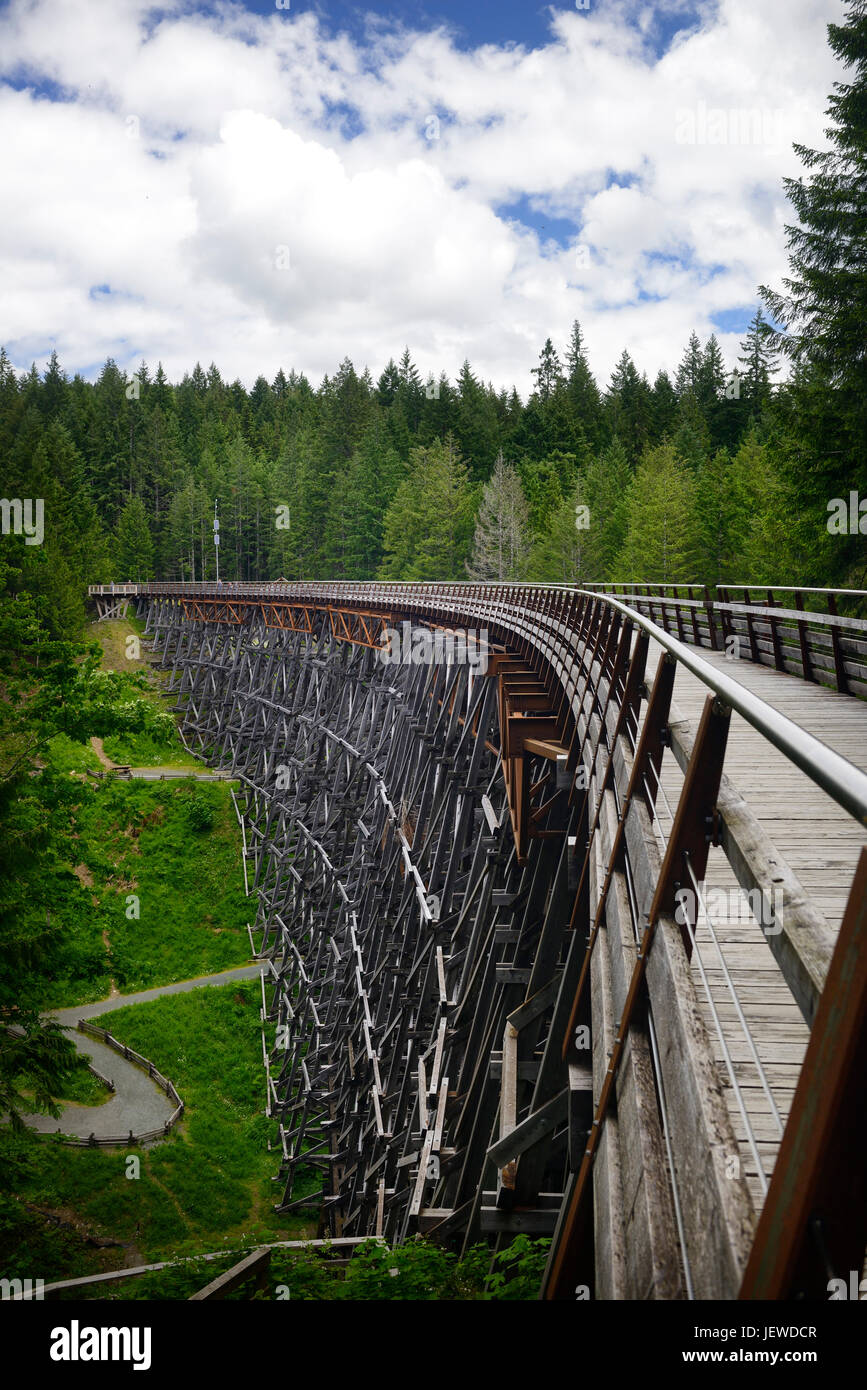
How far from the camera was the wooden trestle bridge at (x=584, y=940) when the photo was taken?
155 cm

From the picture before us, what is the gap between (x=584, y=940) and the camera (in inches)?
261

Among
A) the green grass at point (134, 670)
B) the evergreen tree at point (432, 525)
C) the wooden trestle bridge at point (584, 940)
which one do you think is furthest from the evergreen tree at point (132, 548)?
the wooden trestle bridge at point (584, 940)

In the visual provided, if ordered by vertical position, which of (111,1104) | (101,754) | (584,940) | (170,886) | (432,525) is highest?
(432,525)

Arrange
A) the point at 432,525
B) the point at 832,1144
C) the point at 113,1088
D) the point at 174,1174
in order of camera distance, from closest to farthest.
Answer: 1. the point at 832,1144
2. the point at 174,1174
3. the point at 113,1088
4. the point at 432,525

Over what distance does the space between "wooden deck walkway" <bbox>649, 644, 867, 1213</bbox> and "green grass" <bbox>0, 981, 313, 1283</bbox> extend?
23.0ft

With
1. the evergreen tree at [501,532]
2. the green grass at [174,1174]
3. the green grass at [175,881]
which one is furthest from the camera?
the evergreen tree at [501,532]

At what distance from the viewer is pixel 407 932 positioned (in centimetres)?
1480

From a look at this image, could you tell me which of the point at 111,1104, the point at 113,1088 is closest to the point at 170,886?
the point at 113,1088

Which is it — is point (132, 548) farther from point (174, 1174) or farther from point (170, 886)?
point (174, 1174)

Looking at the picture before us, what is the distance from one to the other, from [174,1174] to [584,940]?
13071 mm

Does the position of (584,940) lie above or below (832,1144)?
below

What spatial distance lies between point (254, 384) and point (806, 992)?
11965 cm

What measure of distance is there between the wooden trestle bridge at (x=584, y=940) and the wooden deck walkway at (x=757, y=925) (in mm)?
14

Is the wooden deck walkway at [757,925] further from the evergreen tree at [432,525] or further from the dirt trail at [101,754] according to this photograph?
the evergreen tree at [432,525]
